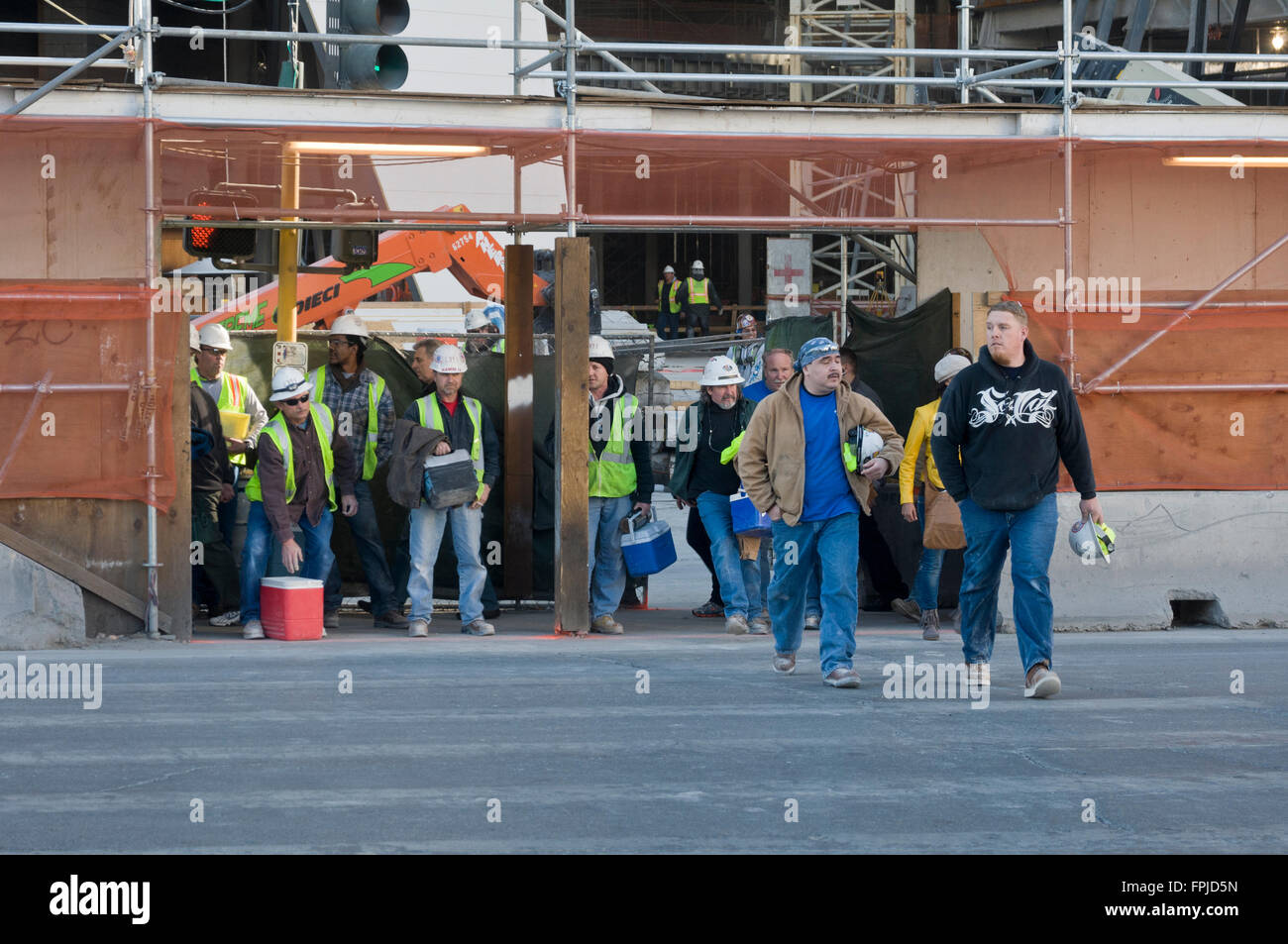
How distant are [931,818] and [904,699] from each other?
2.80m

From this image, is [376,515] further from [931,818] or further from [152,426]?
[931,818]

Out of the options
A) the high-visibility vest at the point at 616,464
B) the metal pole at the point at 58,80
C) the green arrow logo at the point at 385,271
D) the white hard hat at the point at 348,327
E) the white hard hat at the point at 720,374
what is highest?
the metal pole at the point at 58,80

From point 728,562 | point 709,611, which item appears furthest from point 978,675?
point 709,611

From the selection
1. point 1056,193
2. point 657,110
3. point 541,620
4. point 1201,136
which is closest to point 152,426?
point 541,620

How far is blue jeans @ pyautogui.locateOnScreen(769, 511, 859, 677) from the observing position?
9625 mm

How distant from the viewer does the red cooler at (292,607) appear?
39.2ft

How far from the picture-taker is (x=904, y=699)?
9.23 meters

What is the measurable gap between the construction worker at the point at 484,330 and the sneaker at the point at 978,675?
231 inches

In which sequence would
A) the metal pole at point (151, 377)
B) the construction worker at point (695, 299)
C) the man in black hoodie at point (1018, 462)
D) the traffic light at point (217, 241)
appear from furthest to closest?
1. the construction worker at point (695, 299)
2. the traffic light at point (217, 241)
3. the metal pole at point (151, 377)
4. the man in black hoodie at point (1018, 462)

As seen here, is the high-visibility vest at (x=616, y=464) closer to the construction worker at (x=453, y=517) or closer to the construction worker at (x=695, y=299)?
the construction worker at (x=453, y=517)

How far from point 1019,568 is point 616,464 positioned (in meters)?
4.13

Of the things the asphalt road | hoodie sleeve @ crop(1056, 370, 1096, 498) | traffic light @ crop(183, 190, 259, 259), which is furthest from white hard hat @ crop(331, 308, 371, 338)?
hoodie sleeve @ crop(1056, 370, 1096, 498)

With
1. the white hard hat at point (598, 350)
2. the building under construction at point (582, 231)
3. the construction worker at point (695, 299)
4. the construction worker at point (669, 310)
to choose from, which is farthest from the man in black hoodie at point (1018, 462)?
the construction worker at point (669, 310)

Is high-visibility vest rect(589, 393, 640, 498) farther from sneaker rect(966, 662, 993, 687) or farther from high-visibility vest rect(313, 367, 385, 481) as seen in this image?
sneaker rect(966, 662, 993, 687)
